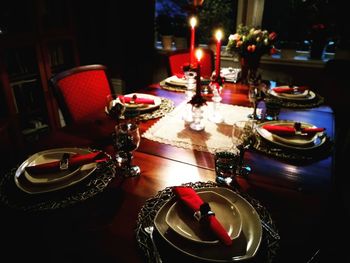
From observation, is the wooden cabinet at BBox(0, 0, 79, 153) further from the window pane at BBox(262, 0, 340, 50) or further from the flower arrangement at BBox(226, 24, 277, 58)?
the window pane at BBox(262, 0, 340, 50)

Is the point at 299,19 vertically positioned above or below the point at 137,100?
above

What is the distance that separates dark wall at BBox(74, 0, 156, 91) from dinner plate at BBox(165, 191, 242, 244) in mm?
2729

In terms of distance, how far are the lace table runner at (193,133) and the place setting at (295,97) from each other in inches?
11.0

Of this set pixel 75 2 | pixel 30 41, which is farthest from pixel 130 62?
pixel 30 41

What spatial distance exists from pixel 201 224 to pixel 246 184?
277 mm

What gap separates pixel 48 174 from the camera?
2.91 ft

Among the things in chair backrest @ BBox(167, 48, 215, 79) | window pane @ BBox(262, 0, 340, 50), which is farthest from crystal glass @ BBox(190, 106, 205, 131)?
window pane @ BBox(262, 0, 340, 50)

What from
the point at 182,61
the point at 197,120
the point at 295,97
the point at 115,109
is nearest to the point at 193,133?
the point at 197,120

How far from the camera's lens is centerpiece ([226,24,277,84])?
1.73 metres

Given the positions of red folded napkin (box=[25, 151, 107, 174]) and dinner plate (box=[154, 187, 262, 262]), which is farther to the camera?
red folded napkin (box=[25, 151, 107, 174])

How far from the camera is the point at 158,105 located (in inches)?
57.8

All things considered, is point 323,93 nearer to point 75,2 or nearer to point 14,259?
point 14,259

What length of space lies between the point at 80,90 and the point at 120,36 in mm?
1819

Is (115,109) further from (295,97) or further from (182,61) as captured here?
(182,61)
